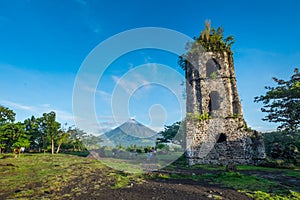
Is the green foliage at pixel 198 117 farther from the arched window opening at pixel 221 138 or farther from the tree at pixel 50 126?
the tree at pixel 50 126

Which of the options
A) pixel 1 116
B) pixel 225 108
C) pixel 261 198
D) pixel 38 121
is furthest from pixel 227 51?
pixel 1 116

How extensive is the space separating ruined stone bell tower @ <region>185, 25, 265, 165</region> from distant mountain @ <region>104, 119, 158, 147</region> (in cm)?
1344

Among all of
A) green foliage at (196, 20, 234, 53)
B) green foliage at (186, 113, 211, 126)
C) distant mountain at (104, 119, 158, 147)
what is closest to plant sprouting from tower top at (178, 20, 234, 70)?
green foliage at (196, 20, 234, 53)

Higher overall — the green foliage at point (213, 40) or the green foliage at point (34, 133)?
the green foliage at point (213, 40)

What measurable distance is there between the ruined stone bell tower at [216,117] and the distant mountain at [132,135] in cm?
1344

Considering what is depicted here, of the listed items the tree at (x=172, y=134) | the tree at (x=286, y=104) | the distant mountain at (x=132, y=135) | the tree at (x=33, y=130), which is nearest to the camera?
the tree at (x=286, y=104)

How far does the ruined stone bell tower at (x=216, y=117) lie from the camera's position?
55.2 feet

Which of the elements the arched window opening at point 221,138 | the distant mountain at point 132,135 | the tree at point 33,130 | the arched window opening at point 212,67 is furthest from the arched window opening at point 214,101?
the tree at point 33,130

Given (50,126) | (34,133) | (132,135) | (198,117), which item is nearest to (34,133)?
(34,133)

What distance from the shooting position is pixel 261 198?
6258 millimetres

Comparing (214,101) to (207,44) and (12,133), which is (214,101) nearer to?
(207,44)

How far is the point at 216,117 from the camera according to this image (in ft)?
60.4

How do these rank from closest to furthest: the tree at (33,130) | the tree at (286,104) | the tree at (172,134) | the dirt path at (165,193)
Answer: the dirt path at (165,193)
the tree at (286,104)
the tree at (172,134)
the tree at (33,130)

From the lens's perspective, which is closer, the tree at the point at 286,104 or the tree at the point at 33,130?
the tree at the point at 286,104
